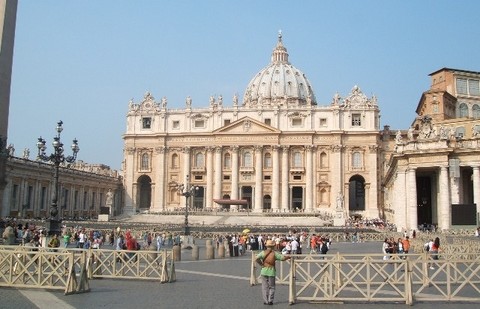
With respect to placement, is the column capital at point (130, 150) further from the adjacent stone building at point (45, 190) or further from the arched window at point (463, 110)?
the arched window at point (463, 110)

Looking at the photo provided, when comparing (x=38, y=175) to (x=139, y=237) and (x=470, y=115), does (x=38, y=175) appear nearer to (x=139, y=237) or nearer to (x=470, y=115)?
(x=139, y=237)

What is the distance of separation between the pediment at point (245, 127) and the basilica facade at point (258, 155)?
0.14 metres

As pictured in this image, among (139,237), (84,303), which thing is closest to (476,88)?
(139,237)

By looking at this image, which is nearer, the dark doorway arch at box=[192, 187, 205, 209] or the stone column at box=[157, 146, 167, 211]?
the stone column at box=[157, 146, 167, 211]

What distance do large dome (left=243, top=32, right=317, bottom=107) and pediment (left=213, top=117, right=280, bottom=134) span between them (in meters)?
30.4

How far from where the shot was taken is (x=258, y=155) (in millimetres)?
74875

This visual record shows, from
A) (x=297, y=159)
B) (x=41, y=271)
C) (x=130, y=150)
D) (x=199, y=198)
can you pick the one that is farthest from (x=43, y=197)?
(x=41, y=271)

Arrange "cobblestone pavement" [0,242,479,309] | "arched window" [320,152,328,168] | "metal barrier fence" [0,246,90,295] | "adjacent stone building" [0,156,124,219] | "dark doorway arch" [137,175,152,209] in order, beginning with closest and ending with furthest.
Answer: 1. "cobblestone pavement" [0,242,479,309]
2. "metal barrier fence" [0,246,90,295]
3. "adjacent stone building" [0,156,124,219]
4. "arched window" [320,152,328,168]
5. "dark doorway arch" [137,175,152,209]

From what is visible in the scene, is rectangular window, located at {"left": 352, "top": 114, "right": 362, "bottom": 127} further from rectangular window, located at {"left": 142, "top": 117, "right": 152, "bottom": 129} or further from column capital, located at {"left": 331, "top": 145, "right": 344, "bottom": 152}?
rectangular window, located at {"left": 142, "top": 117, "right": 152, "bottom": 129}

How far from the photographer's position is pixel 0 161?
57.6 feet

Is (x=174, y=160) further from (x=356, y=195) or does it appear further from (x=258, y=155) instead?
(x=356, y=195)

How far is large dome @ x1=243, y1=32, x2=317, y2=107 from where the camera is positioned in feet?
356

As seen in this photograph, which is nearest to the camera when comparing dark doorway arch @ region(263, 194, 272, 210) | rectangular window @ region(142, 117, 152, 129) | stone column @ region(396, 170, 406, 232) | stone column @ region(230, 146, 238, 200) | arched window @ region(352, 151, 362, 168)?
stone column @ region(396, 170, 406, 232)

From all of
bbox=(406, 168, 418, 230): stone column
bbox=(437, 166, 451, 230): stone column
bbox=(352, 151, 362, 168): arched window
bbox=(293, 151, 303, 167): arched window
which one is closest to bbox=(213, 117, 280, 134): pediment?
bbox=(293, 151, 303, 167): arched window
